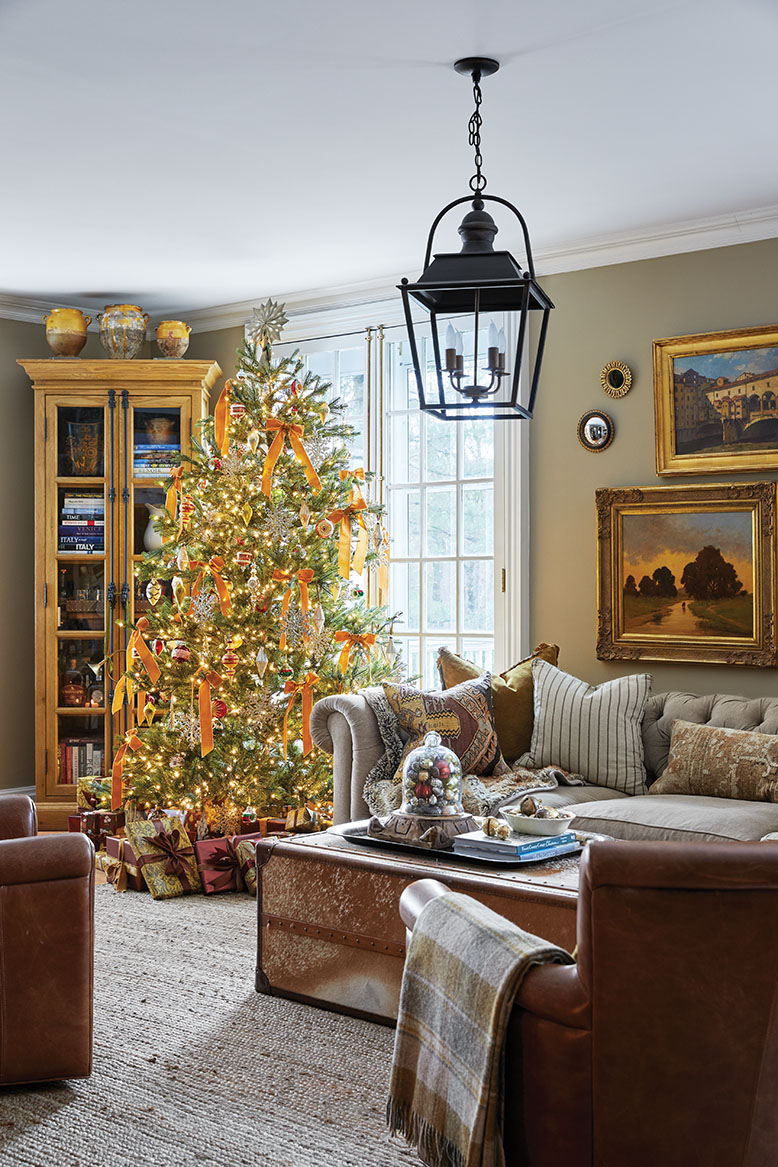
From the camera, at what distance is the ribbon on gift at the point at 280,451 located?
473cm

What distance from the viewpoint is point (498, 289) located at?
248 centimetres

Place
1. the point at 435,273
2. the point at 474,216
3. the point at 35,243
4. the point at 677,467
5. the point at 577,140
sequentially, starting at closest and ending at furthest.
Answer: the point at 435,273
the point at 474,216
the point at 577,140
the point at 677,467
the point at 35,243

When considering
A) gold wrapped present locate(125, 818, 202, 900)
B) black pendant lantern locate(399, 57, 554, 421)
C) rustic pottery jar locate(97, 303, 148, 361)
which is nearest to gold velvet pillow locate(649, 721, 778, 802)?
black pendant lantern locate(399, 57, 554, 421)

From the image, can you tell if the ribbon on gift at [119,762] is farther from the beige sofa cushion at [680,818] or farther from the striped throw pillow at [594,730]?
the beige sofa cushion at [680,818]

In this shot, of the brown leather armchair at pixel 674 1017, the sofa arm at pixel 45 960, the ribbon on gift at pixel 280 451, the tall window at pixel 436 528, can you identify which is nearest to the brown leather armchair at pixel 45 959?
the sofa arm at pixel 45 960

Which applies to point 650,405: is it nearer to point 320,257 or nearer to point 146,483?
point 320,257

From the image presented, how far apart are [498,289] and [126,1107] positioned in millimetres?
2063

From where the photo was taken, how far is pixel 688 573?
4.57 m

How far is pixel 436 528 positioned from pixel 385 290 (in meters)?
1.24

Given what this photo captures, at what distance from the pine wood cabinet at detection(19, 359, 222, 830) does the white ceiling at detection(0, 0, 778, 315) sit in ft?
2.46

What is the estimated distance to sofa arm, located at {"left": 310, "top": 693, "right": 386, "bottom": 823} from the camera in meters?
4.07

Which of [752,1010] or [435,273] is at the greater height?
[435,273]

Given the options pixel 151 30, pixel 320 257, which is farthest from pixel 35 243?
pixel 151 30

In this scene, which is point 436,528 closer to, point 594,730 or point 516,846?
point 594,730
